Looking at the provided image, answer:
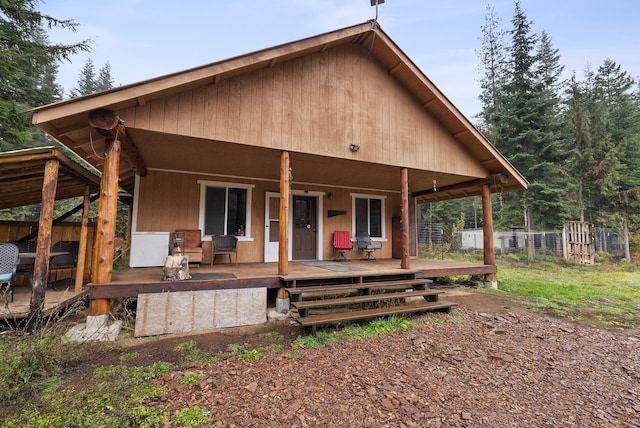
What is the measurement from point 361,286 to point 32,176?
5365 mm

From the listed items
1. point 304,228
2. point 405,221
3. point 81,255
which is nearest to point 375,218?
point 304,228

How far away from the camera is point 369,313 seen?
4.09m

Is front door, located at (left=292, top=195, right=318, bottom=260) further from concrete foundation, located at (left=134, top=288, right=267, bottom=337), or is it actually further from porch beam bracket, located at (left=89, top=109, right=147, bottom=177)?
porch beam bracket, located at (left=89, top=109, right=147, bottom=177)

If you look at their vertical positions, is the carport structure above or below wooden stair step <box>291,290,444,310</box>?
above

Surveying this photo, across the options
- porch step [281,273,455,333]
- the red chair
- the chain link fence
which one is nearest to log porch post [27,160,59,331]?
porch step [281,273,455,333]

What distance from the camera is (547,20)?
16.1 meters

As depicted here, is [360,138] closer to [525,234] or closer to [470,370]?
[470,370]

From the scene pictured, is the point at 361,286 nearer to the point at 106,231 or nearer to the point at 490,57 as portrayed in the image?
the point at 106,231

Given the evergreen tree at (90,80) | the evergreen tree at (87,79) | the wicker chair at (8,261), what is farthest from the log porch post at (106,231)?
the evergreen tree at (87,79)

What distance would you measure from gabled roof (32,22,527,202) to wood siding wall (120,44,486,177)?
0.47ft

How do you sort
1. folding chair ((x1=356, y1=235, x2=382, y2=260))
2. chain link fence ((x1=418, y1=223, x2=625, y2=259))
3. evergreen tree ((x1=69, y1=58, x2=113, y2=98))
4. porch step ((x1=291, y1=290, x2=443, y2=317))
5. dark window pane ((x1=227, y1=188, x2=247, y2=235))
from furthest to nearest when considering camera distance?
evergreen tree ((x1=69, y1=58, x2=113, y2=98)), chain link fence ((x1=418, y1=223, x2=625, y2=259)), folding chair ((x1=356, y1=235, x2=382, y2=260)), dark window pane ((x1=227, y1=188, x2=247, y2=235)), porch step ((x1=291, y1=290, x2=443, y2=317))

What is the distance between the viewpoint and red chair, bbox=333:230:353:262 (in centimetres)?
779

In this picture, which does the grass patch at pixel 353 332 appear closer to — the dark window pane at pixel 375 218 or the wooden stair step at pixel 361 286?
the wooden stair step at pixel 361 286

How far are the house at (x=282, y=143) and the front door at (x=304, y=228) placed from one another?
29 mm
